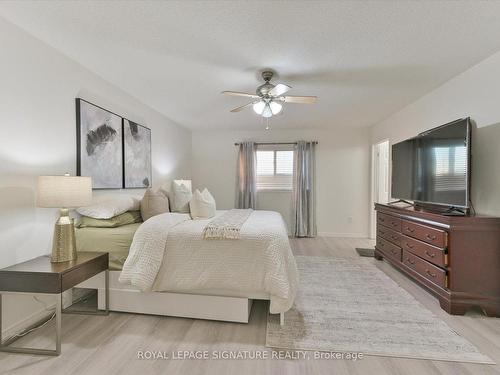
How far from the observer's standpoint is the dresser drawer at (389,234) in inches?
122

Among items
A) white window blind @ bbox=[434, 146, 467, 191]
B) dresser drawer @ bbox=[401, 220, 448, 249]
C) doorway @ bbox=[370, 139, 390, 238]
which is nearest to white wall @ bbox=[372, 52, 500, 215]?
white window blind @ bbox=[434, 146, 467, 191]

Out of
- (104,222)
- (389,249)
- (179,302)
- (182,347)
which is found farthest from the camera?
(389,249)

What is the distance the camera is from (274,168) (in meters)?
5.47

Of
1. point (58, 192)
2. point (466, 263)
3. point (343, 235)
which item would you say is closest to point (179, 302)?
point (58, 192)

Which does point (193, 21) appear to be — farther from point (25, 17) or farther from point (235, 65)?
point (25, 17)

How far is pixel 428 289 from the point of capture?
2.49 meters

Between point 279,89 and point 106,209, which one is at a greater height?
point 279,89

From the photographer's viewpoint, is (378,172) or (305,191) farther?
(305,191)

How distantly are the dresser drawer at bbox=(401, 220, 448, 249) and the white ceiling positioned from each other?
1638mm

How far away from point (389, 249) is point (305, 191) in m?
2.16

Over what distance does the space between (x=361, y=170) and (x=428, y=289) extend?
314 cm

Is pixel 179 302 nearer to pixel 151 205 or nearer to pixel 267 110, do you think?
pixel 151 205

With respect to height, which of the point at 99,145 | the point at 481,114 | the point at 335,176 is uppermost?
the point at 481,114

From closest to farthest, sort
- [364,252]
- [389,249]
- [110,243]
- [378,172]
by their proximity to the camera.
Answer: [110,243] → [389,249] → [364,252] → [378,172]
